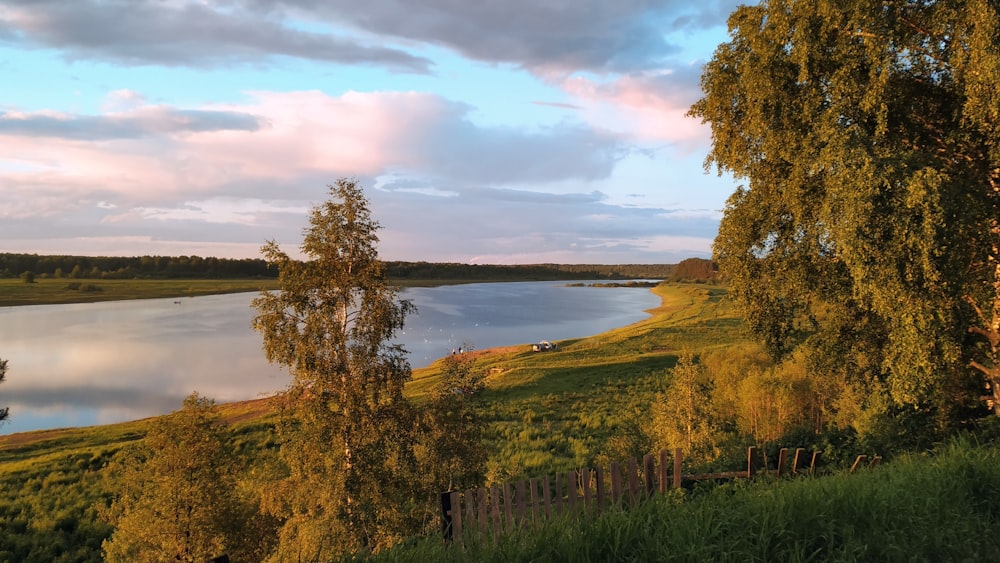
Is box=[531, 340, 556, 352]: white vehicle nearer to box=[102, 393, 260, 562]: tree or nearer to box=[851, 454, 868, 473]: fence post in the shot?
box=[102, 393, 260, 562]: tree

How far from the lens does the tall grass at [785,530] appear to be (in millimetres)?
5023

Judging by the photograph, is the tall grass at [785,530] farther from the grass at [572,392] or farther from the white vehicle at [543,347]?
the white vehicle at [543,347]

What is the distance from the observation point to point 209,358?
72.4m

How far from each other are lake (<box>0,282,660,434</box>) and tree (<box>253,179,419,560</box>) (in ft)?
6.45

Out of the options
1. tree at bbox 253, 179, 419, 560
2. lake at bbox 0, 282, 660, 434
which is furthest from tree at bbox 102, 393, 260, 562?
lake at bbox 0, 282, 660, 434

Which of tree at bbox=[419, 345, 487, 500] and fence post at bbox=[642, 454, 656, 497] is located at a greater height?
fence post at bbox=[642, 454, 656, 497]

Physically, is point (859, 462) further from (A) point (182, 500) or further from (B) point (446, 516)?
(A) point (182, 500)

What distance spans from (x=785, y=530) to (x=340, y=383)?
1122 cm

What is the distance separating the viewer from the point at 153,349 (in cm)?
7869

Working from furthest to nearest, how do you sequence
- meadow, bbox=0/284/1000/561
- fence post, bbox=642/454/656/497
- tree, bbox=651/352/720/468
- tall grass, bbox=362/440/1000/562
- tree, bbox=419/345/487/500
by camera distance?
tree, bbox=651/352/720/468 → tree, bbox=419/345/487/500 → fence post, bbox=642/454/656/497 → meadow, bbox=0/284/1000/561 → tall grass, bbox=362/440/1000/562

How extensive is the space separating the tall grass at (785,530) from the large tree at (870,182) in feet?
15.6

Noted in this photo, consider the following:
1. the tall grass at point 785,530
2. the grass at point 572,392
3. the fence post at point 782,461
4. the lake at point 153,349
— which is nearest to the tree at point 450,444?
the grass at point 572,392

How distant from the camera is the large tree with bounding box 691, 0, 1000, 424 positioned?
973cm

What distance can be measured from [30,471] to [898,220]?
47226 millimetres
